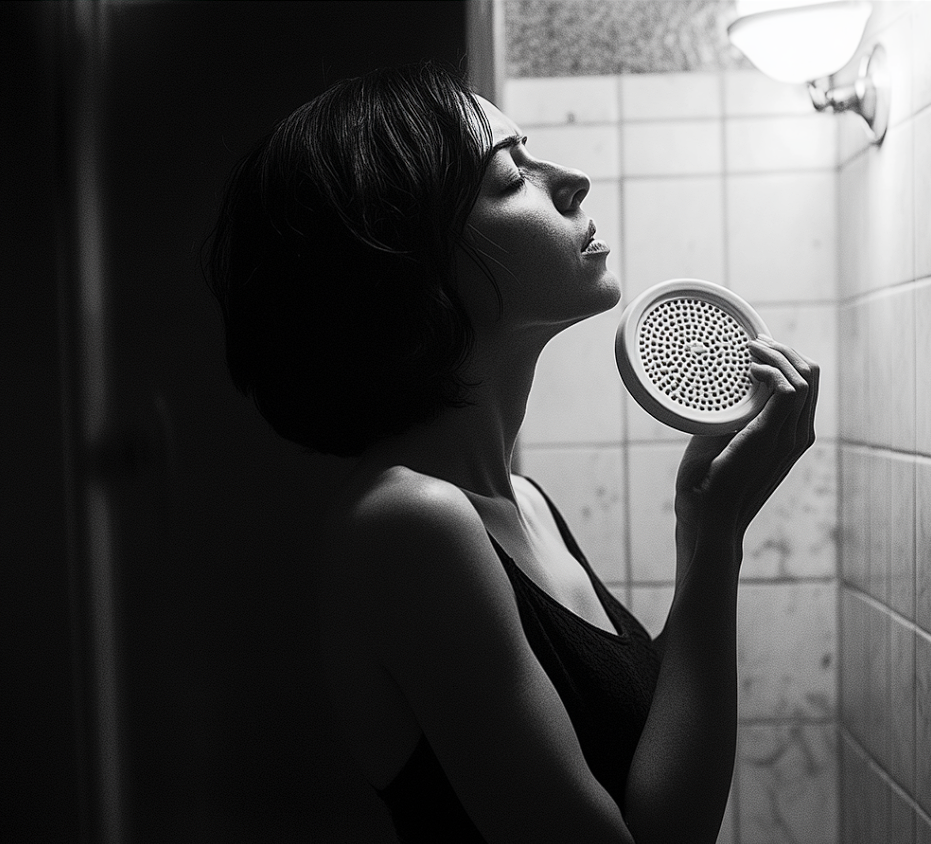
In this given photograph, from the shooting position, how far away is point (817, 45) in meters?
1.02

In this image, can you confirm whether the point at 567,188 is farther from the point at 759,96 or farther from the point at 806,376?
the point at 759,96

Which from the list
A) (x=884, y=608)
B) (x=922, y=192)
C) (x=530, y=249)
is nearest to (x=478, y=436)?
(x=530, y=249)

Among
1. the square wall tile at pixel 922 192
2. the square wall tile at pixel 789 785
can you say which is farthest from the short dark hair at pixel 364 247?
the square wall tile at pixel 789 785

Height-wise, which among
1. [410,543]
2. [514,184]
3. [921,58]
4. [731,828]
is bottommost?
[731,828]

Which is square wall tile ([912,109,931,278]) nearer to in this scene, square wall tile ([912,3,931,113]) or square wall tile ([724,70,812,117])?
square wall tile ([912,3,931,113])

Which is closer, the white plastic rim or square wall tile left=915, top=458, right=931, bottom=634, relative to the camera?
the white plastic rim

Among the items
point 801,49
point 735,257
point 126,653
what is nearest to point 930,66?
point 801,49

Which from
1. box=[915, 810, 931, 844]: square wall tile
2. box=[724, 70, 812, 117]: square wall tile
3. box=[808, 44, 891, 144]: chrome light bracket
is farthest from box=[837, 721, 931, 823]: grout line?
box=[724, 70, 812, 117]: square wall tile

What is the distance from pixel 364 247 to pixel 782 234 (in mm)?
814

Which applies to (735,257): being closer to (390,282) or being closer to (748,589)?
(748,589)

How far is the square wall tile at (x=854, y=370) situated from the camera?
1123 mm

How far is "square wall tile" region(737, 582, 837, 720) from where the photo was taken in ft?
4.15

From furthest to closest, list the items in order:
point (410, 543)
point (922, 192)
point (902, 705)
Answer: point (902, 705) → point (922, 192) → point (410, 543)

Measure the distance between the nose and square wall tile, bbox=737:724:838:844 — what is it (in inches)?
34.7
